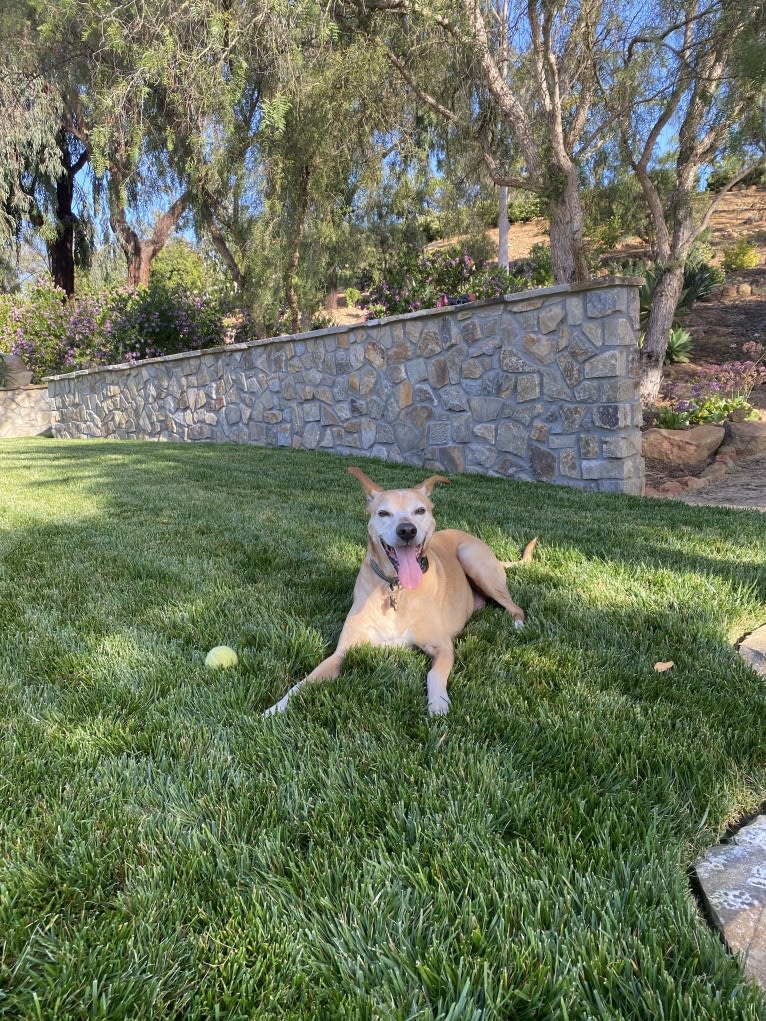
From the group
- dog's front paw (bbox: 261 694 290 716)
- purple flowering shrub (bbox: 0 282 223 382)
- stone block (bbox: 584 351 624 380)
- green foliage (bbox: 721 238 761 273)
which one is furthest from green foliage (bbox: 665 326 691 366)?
Answer: dog's front paw (bbox: 261 694 290 716)

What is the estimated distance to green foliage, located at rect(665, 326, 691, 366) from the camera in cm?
1077

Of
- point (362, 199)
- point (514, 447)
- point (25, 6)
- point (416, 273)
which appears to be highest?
point (25, 6)

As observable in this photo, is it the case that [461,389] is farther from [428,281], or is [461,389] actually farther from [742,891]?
[742,891]

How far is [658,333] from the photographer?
8797 millimetres

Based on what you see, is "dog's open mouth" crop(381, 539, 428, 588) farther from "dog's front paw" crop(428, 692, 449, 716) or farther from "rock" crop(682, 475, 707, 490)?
"rock" crop(682, 475, 707, 490)

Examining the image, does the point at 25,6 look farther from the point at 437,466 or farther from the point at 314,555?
the point at 314,555

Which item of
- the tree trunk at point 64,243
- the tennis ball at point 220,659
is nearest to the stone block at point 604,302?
the tennis ball at point 220,659

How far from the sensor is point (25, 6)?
980 cm

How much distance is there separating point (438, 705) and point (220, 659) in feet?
2.63

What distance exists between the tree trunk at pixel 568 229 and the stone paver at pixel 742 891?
22.9 feet

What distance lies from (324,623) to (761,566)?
7.66 feet

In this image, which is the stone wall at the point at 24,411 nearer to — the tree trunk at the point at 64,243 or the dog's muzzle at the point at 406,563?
the tree trunk at the point at 64,243

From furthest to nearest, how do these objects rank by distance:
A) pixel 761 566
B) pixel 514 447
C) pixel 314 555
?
pixel 514 447 < pixel 314 555 < pixel 761 566

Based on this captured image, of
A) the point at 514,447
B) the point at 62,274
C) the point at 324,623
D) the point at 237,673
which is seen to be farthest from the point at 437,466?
the point at 62,274
